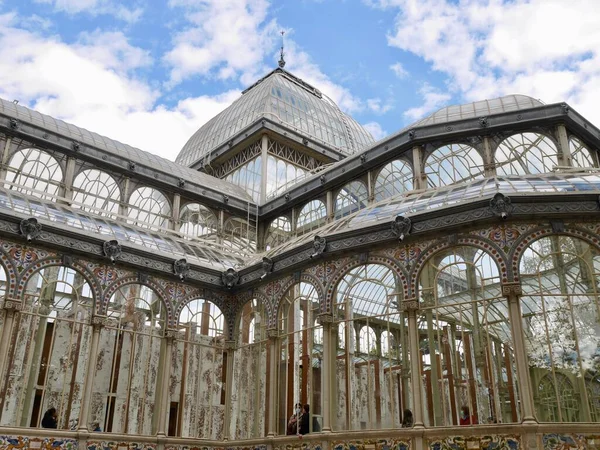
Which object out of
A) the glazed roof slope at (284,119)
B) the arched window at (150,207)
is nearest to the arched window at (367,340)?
the arched window at (150,207)

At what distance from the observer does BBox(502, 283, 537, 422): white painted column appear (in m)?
16.4

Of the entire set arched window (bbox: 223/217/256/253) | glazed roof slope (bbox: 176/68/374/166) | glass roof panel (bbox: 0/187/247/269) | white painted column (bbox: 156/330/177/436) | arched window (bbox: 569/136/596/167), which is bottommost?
white painted column (bbox: 156/330/177/436)

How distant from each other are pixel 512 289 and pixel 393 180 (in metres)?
11.6

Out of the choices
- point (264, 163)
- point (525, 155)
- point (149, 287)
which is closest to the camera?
point (149, 287)

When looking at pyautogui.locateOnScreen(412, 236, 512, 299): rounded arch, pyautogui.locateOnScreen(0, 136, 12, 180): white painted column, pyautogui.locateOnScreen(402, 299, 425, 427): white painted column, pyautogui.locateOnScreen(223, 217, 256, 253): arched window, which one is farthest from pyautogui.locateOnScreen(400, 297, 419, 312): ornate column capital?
pyautogui.locateOnScreen(0, 136, 12, 180): white painted column

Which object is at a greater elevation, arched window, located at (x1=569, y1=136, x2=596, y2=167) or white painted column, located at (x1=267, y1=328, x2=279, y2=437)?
arched window, located at (x1=569, y1=136, x2=596, y2=167)

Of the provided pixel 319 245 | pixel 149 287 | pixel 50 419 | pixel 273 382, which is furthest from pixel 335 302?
pixel 50 419

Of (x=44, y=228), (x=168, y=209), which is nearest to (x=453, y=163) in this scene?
(x=168, y=209)

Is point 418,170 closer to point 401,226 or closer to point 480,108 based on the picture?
point 480,108

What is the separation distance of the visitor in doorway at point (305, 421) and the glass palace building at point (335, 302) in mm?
271

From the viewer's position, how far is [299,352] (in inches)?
885

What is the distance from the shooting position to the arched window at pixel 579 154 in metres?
25.8

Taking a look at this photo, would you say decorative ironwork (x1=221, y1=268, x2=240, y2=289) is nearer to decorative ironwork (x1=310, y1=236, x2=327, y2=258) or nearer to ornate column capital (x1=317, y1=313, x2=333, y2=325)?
decorative ironwork (x1=310, y1=236, x2=327, y2=258)

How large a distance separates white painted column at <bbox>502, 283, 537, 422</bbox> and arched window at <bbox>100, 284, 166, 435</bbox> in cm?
1250
